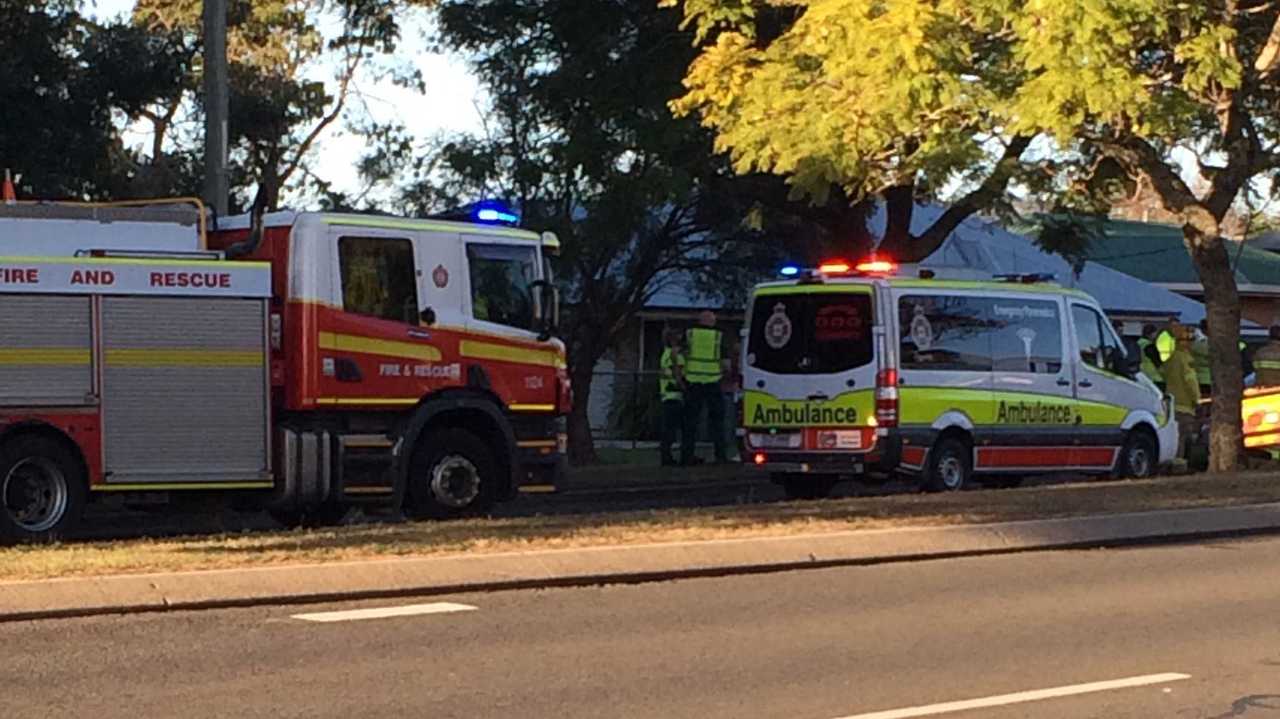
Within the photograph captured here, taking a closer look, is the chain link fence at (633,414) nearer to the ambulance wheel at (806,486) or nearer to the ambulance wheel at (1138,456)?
the ambulance wheel at (806,486)

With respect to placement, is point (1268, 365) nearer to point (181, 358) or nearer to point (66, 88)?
point (181, 358)

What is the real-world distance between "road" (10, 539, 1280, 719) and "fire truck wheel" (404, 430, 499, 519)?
12.9 ft

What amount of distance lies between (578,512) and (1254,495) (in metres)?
6.33

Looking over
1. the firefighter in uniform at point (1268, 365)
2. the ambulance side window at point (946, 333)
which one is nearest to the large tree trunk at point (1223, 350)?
the ambulance side window at point (946, 333)

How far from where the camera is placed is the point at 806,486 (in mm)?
19828

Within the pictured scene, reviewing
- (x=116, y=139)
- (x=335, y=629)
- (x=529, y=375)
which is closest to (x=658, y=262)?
(x=116, y=139)

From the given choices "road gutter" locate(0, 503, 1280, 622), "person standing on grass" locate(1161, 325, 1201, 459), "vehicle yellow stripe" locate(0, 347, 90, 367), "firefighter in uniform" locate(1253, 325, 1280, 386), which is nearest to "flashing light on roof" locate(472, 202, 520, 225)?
"vehicle yellow stripe" locate(0, 347, 90, 367)

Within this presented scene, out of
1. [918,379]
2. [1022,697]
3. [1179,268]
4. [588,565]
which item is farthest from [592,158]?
[1179,268]

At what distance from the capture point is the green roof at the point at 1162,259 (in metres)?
48.1

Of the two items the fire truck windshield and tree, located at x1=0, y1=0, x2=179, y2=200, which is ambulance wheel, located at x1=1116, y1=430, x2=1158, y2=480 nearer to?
the fire truck windshield

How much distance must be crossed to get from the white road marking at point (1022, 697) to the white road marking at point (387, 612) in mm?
3532

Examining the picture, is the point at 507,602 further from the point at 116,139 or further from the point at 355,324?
the point at 116,139

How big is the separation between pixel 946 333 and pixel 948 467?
4.51 ft

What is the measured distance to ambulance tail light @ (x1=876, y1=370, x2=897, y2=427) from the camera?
59.8 ft
